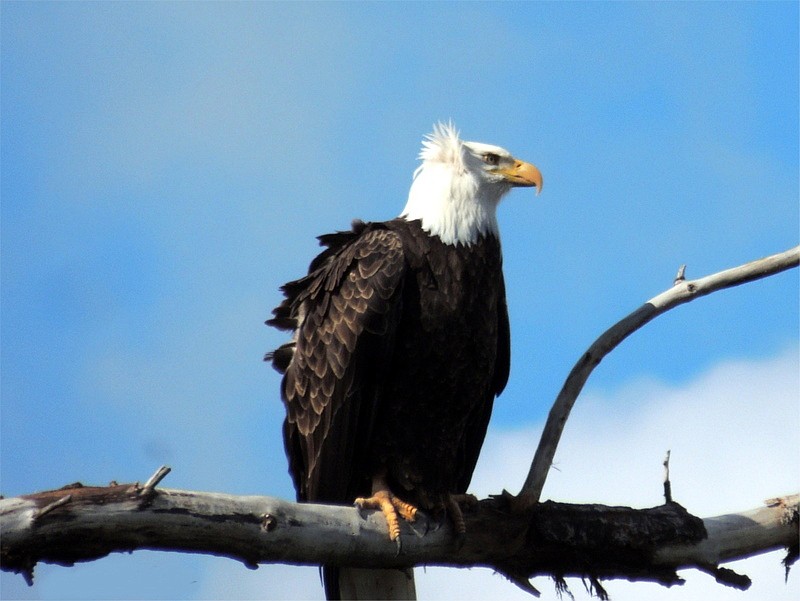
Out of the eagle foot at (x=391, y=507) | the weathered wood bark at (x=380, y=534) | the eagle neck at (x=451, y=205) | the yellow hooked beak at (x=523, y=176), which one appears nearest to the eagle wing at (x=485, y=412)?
the eagle neck at (x=451, y=205)

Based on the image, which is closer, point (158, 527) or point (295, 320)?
point (158, 527)

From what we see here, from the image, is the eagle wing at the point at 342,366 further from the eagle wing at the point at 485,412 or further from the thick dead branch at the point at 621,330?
the thick dead branch at the point at 621,330

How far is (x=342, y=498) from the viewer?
19.9 ft

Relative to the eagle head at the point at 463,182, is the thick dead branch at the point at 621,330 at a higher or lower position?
lower

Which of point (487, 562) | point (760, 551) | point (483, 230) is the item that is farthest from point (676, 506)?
point (483, 230)

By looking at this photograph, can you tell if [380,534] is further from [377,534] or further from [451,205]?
[451,205]

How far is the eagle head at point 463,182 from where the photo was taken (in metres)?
6.48

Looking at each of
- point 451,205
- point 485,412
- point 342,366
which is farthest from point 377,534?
point 451,205

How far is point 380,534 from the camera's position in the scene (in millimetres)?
5438

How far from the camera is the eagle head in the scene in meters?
6.48

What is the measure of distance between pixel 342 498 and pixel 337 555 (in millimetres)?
950

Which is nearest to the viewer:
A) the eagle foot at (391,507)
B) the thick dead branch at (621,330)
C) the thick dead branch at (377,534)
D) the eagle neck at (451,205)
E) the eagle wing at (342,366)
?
the thick dead branch at (377,534)

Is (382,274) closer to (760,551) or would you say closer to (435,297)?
(435,297)

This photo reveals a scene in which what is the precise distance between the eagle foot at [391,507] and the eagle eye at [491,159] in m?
2.10
